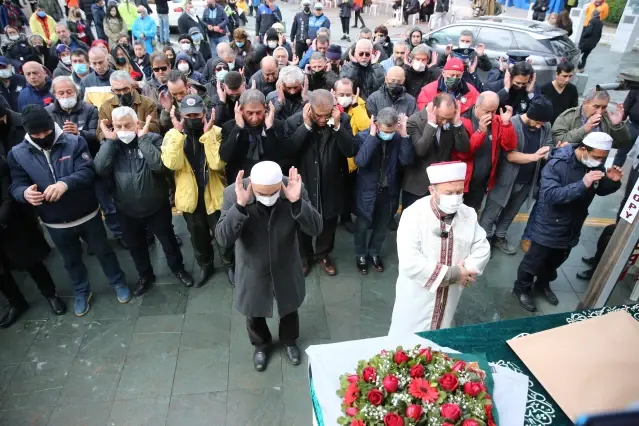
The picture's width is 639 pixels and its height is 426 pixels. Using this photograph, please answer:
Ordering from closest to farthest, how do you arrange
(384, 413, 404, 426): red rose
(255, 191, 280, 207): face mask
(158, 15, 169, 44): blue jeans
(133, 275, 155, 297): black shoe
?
(384, 413, 404, 426): red rose, (255, 191, 280, 207): face mask, (133, 275, 155, 297): black shoe, (158, 15, 169, 44): blue jeans

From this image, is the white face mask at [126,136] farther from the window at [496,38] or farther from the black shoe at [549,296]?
the window at [496,38]

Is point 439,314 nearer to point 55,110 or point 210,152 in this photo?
point 210,152

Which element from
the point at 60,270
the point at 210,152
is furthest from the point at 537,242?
the point at 60,270

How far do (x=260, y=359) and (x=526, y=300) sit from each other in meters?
2.97

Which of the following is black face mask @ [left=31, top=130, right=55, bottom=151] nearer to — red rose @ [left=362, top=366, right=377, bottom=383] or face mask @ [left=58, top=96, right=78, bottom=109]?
face mask @ [left=58, top=96, right=78, bottom=109]

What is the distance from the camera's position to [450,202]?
3.03 meters

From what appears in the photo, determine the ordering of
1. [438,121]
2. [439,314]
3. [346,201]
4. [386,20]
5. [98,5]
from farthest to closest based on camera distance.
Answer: [386,20], [98,5], [346,201], [438,121], [439,314]

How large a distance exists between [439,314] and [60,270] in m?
4.50

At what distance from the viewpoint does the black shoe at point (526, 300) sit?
4.74 metres

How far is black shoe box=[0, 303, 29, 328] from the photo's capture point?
4473 mm

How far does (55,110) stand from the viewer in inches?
204

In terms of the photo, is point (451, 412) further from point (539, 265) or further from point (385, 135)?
point (539, 265)

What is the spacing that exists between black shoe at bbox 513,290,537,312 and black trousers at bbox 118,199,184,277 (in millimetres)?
3889

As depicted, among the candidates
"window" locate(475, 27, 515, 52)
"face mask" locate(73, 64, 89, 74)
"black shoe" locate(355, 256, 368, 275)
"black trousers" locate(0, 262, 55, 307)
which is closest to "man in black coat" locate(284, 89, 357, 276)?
"black shoe" locate(355, 256, 368, 275)
